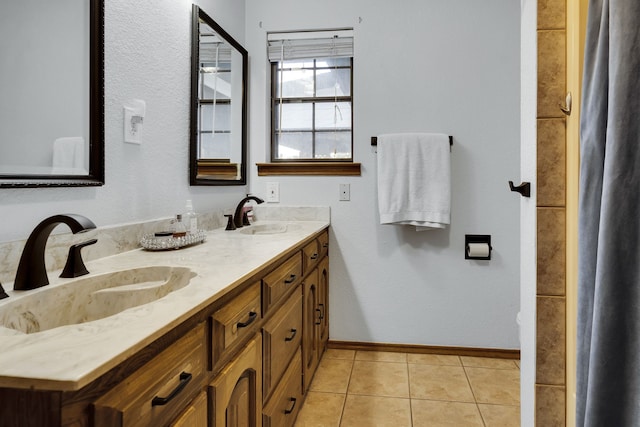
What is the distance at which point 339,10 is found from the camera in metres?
2.56

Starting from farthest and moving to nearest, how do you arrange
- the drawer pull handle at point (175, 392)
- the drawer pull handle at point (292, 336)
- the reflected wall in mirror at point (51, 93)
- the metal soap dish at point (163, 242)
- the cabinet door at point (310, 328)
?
the cabinet door at point (310, 328)
the drawer pull handle at point (292, 336)
the metal soap dish at point (163, 242)
the reflected wall in mirror at point (51, 93)
the drawer pull handle at point (175, 392)

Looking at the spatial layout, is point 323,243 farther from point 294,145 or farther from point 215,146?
point 215,146

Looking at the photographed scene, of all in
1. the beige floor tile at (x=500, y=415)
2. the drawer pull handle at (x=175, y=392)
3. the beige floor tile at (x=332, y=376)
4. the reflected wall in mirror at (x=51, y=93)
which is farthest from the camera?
the beige floor tile at (x=332, y=376)

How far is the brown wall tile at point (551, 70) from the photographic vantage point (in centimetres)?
116

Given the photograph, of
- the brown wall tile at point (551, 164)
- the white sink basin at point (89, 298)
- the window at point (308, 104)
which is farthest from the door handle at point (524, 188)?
the window at point (308, 104)

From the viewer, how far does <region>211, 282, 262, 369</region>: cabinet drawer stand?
0.91m

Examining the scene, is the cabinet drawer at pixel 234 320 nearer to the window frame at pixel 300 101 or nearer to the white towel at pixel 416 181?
the white towel at pixel 416 181

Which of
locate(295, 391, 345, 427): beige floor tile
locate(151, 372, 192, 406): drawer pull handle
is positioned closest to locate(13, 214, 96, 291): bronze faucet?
locate(151, 372, 192, 406): drawer pull handle

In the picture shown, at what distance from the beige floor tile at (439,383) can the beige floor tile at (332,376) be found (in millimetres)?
353

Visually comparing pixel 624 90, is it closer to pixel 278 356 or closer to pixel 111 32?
pixel 278 356

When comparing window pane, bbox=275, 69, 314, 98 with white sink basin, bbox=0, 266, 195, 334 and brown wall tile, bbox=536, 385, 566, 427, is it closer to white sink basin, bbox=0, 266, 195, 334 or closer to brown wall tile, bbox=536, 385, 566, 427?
white sink basin, bbox=0, 266, 195, 334

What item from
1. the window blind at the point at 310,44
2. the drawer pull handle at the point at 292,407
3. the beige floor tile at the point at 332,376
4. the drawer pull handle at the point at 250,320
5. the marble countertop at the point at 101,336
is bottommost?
the beige floor tile at the point at 332,376

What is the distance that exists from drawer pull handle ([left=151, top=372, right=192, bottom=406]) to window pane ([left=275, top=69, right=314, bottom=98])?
2202mm

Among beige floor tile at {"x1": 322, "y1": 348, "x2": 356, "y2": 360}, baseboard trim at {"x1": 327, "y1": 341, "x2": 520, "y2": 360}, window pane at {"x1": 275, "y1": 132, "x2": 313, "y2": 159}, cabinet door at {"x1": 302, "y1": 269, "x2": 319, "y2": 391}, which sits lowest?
beige floor tile at {"x1": 322, "y1": 348, "x2": 356, "y2": 360}
